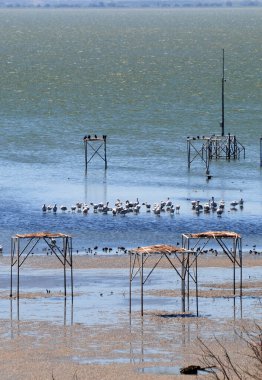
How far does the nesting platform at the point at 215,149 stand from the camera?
341ft

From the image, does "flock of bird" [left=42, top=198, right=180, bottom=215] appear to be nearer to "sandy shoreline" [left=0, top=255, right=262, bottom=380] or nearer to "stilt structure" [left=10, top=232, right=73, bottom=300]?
"stilt structure" [left=10, top=232, right=73, bottom=300]

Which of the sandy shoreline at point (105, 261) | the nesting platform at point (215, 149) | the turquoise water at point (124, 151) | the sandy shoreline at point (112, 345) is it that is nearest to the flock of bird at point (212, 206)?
the turquoise water at point (124, 151)

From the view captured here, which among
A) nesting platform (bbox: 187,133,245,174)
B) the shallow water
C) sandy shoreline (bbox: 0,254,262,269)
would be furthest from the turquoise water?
the shallow water

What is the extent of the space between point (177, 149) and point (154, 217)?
32.6 metres

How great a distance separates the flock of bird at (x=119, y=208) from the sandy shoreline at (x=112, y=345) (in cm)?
2260

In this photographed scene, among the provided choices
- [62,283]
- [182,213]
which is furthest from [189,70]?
[62,283]

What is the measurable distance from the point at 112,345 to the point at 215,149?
5553 cm

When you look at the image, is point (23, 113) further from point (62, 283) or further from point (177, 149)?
point (62, 283)

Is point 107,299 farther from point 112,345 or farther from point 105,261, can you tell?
point 105,261

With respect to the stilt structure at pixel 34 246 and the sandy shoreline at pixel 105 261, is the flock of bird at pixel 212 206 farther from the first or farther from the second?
the sandy shoreline at pixel 105 261

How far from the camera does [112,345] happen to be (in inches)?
2005

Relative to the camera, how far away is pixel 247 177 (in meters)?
96.9

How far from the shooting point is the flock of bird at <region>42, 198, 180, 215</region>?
265 feet

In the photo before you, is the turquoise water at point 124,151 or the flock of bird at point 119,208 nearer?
the turquoise water at point 124,151
